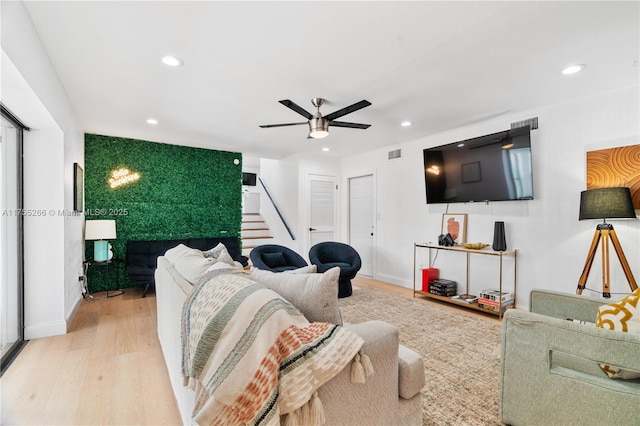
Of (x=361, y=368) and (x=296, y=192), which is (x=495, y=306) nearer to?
(x=361, y=368)

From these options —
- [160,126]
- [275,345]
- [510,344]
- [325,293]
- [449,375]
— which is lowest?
[449,375]

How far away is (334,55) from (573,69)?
2093mm

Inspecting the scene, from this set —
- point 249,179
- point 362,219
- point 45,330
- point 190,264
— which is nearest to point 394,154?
point 362,219

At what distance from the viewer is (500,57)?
250 centimetres

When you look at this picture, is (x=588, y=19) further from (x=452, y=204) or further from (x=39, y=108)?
(x=39, y=108)

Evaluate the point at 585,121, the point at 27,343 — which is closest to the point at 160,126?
the point at 27,343

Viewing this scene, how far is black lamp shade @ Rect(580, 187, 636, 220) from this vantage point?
8.96 feet

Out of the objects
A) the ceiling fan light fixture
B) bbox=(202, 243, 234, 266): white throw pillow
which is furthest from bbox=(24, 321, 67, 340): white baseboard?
the ceiling fan light fixture

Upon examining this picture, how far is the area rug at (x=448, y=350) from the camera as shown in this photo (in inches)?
75.7

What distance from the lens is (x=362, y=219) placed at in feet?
20.8

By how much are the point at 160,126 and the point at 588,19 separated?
4627mm

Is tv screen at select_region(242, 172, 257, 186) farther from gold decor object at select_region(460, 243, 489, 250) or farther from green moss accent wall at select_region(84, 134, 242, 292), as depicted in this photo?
gold decor object at select_region(460, 243, 489, 250)

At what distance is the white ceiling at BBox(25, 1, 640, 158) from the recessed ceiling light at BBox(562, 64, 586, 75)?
0.16 ft

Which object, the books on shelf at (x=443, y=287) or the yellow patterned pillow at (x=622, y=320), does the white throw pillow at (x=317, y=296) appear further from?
the books on shelf at (x=443, y=287)
